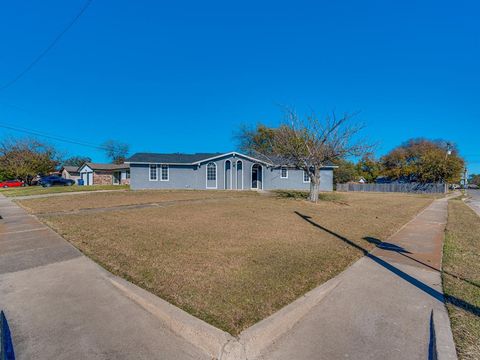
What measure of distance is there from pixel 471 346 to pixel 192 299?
299 centimetres

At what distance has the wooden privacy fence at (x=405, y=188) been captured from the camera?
115 feet

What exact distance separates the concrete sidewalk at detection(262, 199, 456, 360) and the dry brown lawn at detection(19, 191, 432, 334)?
384mm

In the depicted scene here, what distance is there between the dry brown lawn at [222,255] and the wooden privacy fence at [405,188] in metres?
32.5

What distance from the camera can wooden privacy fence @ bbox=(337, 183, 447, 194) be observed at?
34969 millimetres

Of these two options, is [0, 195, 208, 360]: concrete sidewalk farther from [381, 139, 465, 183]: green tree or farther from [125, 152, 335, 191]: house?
[381, 139, 465, 183]: green tree

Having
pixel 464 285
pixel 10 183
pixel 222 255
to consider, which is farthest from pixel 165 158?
pixel 10 183

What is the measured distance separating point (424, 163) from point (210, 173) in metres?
33.1

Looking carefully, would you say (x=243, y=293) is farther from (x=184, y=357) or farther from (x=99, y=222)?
(x=99, y=222)

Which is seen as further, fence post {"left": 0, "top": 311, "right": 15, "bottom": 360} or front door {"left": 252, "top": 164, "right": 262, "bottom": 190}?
front door {"left": 252, "top": 164, "right": 262, "bottom": 190}

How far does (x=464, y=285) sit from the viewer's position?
13.0ft

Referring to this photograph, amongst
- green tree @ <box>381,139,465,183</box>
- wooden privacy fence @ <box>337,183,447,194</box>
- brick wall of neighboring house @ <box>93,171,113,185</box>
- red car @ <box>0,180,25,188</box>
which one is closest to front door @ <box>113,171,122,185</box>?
brick wall of neighboring house @ <box>93,171,113,185</box>

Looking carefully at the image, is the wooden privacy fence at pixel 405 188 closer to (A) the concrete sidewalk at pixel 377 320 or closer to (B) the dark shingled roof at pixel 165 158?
(B) the dark shingled roof at pixel 165 158

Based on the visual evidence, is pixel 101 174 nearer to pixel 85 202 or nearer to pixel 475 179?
pixel 85 202

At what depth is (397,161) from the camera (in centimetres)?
4806
